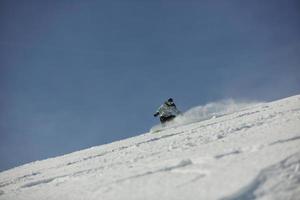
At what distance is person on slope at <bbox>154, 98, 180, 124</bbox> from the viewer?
2317 cm

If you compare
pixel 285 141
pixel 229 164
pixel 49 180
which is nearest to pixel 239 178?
pixel 229 164

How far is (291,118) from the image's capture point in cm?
930

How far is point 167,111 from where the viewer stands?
23.4 meters

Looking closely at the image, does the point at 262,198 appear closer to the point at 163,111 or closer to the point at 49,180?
the point at 49,180

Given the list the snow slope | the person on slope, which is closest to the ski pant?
the person on slope

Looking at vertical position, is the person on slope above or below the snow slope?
above

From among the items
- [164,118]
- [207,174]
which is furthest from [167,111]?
[207,174]

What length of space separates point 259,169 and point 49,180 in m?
5.94

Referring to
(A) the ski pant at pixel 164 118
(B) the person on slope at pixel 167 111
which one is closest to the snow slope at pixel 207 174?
(A) the ski pant at pixel 164 118

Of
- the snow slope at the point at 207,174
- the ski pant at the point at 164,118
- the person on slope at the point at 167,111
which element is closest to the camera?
the snow slope at the point at 207,174

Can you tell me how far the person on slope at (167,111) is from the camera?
23.2 m

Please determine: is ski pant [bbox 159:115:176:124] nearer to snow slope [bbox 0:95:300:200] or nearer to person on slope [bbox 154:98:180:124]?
person on slope [bbox 154:98:180:124]

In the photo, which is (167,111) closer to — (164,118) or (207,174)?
(164,118)

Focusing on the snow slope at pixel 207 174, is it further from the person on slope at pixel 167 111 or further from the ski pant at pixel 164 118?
the person on slope at pixel 167 111
